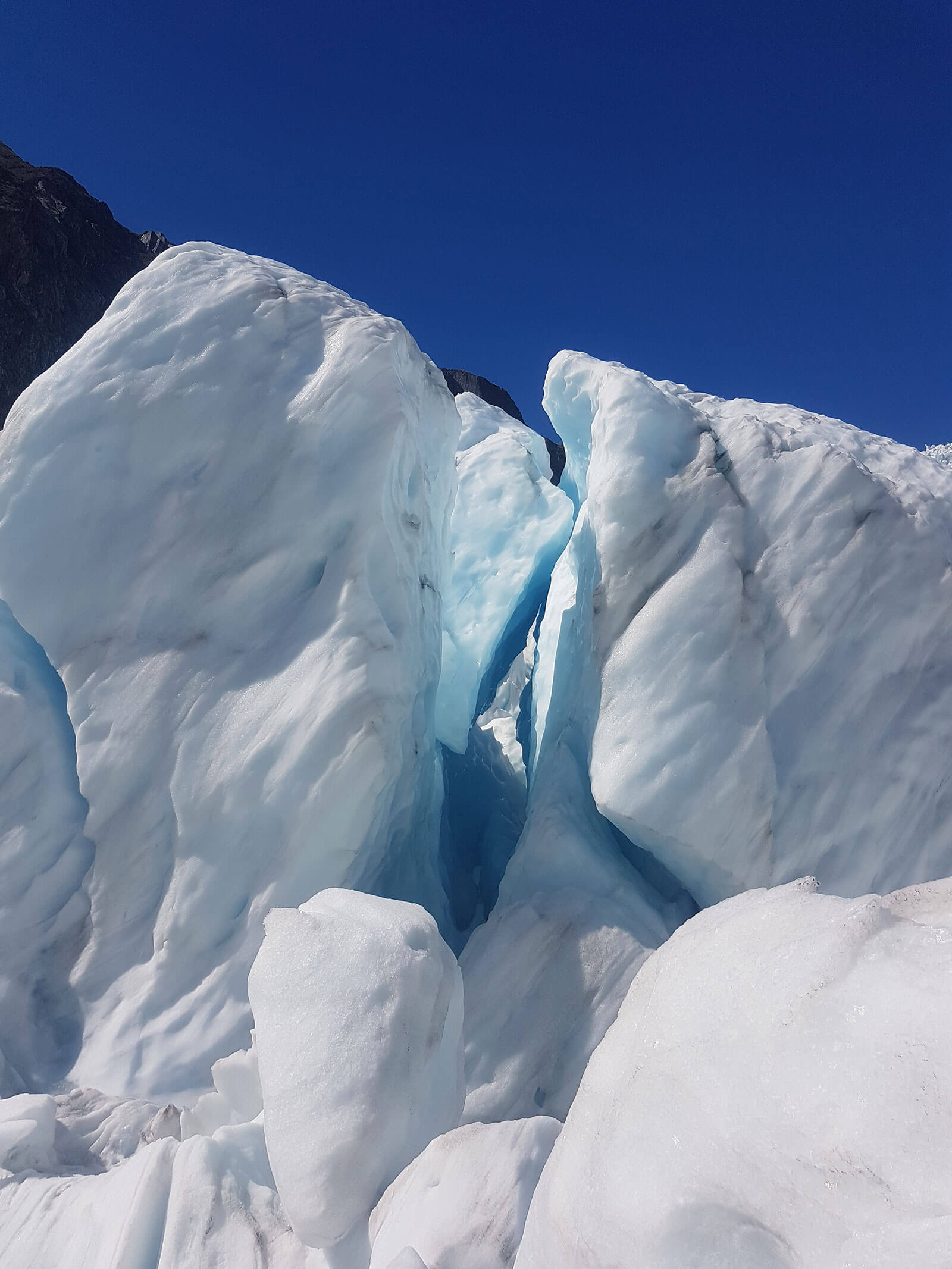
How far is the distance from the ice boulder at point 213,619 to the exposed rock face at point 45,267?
45.0 feet

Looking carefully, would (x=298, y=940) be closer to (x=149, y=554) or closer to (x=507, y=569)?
(x=149, y=554)

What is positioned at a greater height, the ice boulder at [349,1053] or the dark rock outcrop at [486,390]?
the dark rock outcrop at [486,390]

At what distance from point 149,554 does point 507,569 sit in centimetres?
327

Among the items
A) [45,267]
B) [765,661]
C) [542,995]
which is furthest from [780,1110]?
[45,267]

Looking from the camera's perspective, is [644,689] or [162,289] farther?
[162,289]

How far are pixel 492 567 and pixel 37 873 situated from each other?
3992 mm

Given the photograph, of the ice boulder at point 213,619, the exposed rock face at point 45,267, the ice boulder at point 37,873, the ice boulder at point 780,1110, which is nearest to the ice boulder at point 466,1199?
the ice boulder at point 780,1110

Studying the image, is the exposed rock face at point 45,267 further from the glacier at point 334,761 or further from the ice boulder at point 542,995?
the ice boulder at point 542,995

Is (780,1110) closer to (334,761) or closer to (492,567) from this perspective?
(334,761)

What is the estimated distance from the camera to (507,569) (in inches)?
232

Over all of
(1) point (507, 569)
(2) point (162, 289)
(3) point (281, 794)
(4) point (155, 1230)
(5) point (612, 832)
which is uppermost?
(1) point (507, 569)

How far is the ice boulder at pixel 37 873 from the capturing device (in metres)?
2.45

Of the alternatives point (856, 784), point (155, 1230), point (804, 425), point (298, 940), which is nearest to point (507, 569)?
point (804, 425)

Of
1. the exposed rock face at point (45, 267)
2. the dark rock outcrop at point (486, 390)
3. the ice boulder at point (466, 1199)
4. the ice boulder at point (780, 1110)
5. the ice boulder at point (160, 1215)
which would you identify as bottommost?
the ice boulder at point (160, 1215)
